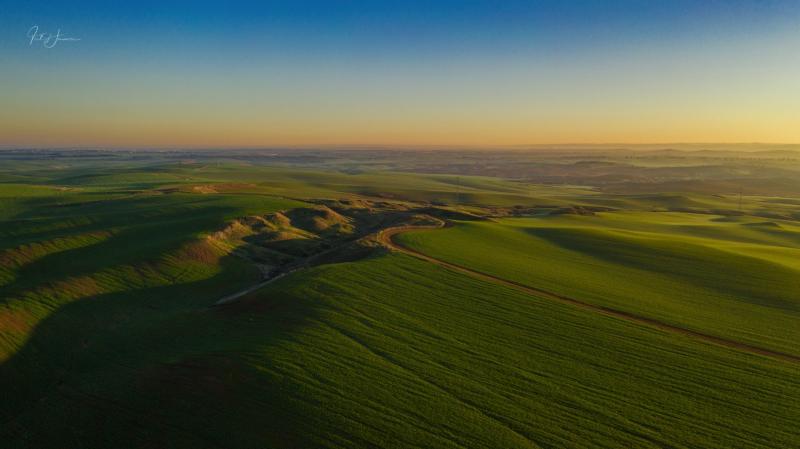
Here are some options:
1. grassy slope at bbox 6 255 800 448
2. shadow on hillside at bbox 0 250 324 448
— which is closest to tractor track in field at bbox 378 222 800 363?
grassy slope at bbox 6 255 800 448

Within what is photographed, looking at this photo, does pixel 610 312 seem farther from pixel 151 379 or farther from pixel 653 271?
pixel 151 379

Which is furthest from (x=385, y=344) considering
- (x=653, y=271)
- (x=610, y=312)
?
(x=653, y=271)

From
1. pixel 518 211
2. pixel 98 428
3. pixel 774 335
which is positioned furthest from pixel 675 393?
pixel 518 211

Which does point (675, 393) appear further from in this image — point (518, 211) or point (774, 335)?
point (518, 211)

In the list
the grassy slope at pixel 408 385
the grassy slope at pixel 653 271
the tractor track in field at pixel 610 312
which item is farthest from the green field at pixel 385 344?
the tractor track in field at pixel 610 312

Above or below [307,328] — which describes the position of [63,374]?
below

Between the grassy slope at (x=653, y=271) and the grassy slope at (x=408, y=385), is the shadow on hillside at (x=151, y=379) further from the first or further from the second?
the grassy slope at (x=653, y=271)

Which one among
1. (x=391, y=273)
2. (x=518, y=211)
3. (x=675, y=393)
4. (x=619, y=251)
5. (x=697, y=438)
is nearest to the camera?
(x=697, y=438)
